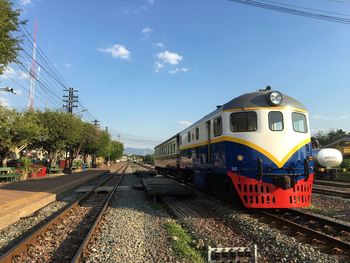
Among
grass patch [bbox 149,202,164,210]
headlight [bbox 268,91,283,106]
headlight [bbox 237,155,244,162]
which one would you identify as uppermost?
headlight [bbox 268,91,283,106]

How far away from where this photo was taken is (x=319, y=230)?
8578 millimetres

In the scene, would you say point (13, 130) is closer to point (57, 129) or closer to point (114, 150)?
point (57, 129)

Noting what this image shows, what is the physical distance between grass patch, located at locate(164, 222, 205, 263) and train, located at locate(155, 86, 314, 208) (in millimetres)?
2490

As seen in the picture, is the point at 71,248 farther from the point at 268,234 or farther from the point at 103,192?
the point at 103,192

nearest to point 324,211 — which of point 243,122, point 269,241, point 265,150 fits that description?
point 265,150

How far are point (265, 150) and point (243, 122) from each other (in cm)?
112

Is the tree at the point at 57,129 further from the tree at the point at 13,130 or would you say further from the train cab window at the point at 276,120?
the train cab window at the point at 276,120

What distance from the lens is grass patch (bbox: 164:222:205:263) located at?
6547 millimetres

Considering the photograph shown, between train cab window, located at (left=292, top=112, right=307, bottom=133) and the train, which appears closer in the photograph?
the train

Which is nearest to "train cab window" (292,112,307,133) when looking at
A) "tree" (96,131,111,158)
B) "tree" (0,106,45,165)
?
"tree" (0,106,45,165)

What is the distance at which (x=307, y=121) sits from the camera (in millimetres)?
11719

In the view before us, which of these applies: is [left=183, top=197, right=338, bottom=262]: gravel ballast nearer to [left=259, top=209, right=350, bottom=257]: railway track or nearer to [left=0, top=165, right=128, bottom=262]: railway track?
[left=259, top=209, right=350, bottom=257]: railway track

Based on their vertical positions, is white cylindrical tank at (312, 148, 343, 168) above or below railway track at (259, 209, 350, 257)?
above

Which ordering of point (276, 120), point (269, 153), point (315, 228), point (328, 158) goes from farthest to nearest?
point (328, 158), point (276, 120), point (269, 153), point (315, 228)
